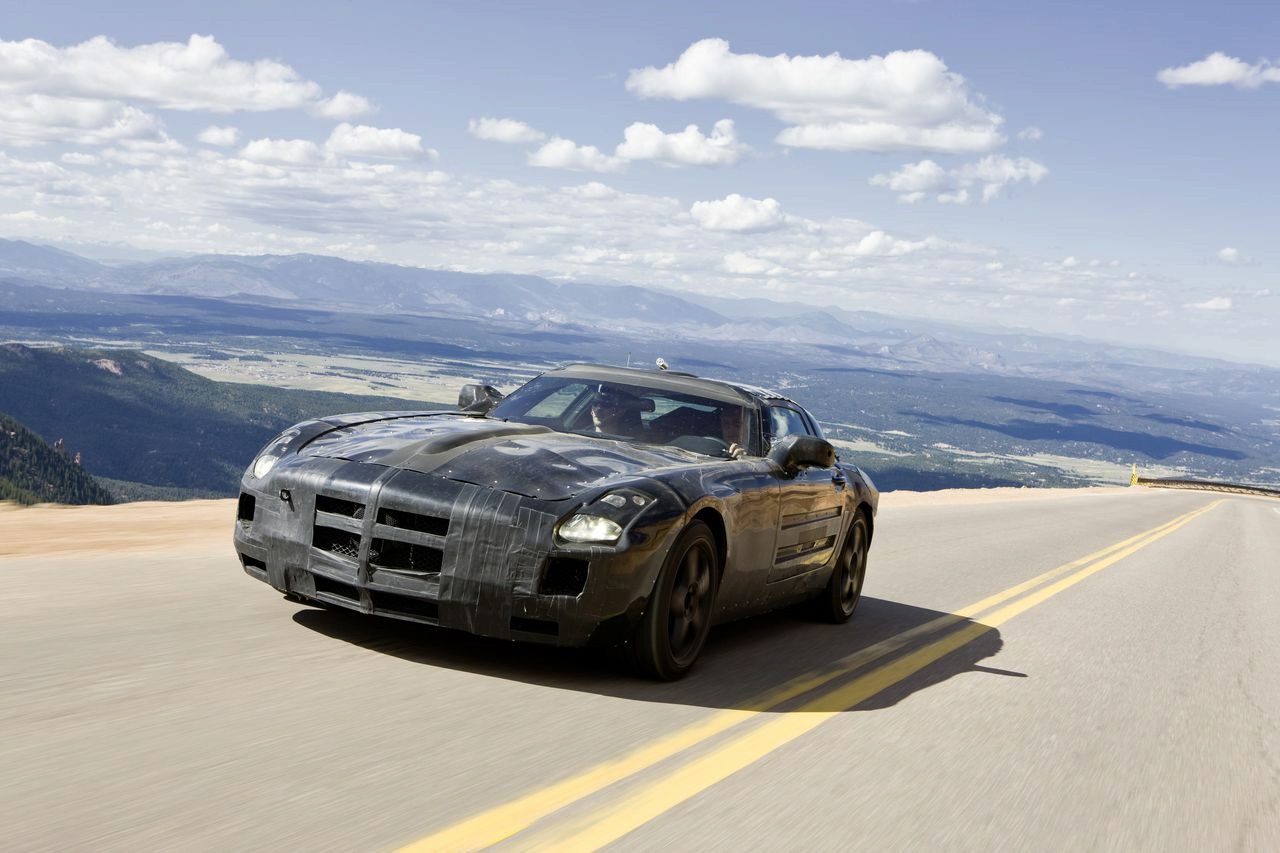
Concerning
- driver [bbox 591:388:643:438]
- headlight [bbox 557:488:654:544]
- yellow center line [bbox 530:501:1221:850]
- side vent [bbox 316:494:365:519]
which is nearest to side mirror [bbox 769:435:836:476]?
driver [bbox 591:388:643:438]

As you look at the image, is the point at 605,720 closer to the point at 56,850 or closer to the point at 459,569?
the point at 459,569

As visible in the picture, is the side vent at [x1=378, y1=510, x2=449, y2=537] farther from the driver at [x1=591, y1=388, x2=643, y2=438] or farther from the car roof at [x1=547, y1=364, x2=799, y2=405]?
the car roof at [x1=547, y1=364, x2=799, y2=405]

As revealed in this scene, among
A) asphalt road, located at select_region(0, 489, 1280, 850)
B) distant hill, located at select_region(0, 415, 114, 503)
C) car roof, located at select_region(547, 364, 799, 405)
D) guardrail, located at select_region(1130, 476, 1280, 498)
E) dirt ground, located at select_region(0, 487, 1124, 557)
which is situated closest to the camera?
asphalt road, located at select_region(0, 489, 1280, 850)

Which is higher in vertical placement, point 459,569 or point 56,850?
point 459,569

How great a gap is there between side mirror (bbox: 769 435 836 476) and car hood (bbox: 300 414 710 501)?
0.57 m

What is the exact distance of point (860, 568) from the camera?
8.35m

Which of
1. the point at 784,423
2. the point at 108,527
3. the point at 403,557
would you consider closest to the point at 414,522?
the point at 403,557

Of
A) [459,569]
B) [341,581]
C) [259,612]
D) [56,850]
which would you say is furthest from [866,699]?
[56,850]

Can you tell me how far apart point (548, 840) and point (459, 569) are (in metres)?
1.82

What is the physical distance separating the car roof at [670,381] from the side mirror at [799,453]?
0.49 metres

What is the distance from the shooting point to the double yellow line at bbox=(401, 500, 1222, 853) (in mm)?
3285

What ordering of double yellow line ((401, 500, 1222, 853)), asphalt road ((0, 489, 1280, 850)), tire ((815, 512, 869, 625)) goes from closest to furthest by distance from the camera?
double yellow line ((401, 500, 1222, 853))
asphalt road ((0, 489, 1280, 850))
tire ((815, 512, 869, 625))

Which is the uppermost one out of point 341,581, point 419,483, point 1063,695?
point 419,483

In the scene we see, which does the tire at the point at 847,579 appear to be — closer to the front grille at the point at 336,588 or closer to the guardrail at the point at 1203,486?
the front grille at the point at 336,588
